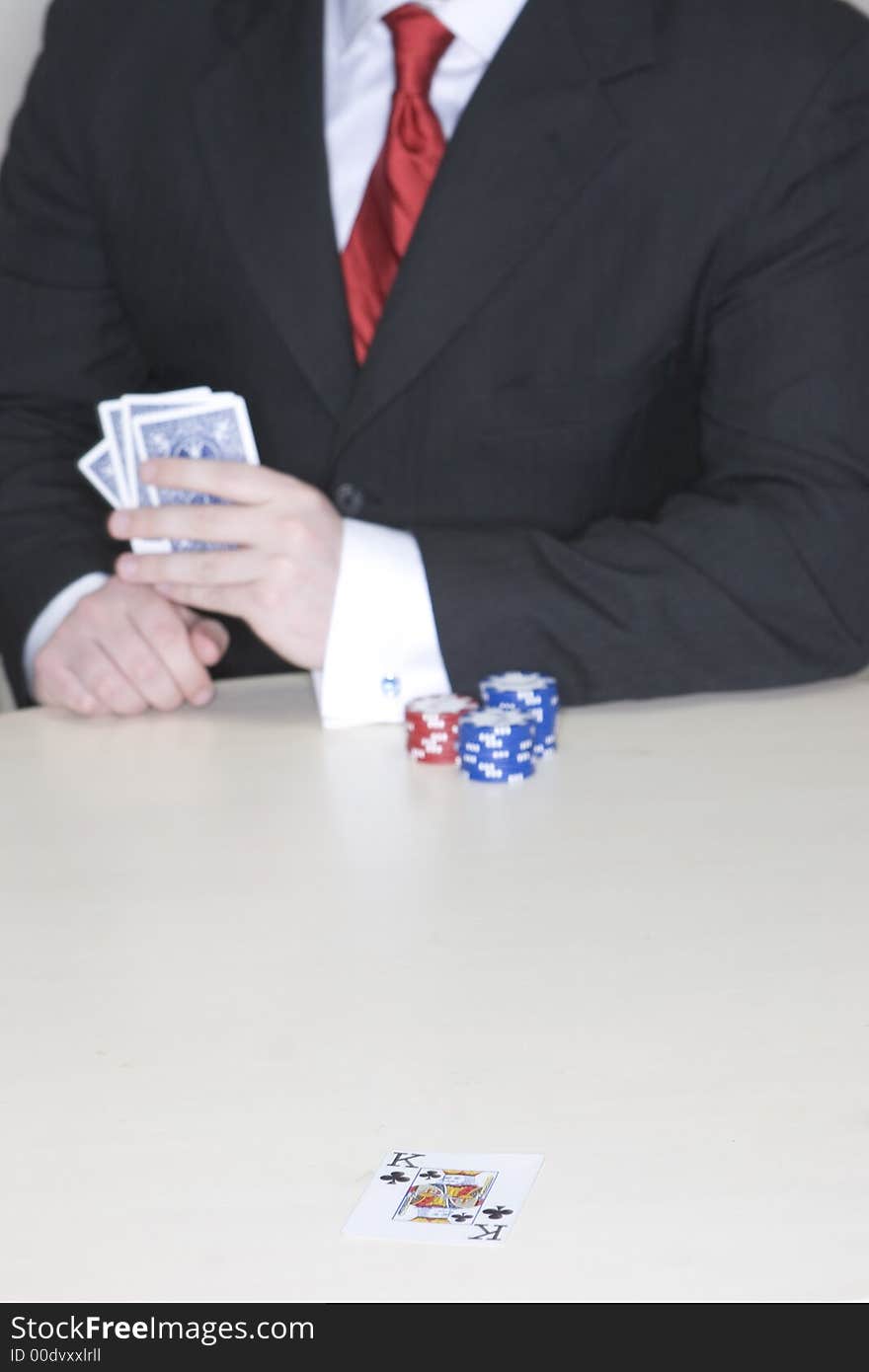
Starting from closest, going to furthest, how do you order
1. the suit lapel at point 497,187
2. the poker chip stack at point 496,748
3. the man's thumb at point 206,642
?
the poker chip stack at point 496,748
the man's thumb at point 206,642
the suit lapel at point 497,187

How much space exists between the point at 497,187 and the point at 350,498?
0.39 meters

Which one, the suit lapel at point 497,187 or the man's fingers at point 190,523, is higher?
the suit lapel at point 497,187

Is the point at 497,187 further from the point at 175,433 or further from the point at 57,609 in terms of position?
the point at 57,609

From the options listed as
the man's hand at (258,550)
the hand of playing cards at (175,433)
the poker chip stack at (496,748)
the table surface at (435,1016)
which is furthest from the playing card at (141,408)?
the poker chip stack at (496,748)

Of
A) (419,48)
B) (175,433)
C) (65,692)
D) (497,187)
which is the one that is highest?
(419,48)

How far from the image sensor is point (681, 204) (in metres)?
2.04

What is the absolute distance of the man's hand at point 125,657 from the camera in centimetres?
192

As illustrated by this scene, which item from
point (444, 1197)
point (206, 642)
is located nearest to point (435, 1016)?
point (444, 1197)

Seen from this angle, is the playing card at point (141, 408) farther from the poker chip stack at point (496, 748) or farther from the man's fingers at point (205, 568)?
the poker chip stack at point (496, 748)

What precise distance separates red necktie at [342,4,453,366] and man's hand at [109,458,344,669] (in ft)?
1.09

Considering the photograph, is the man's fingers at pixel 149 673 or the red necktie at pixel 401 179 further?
the red necktie at pixel 401 179

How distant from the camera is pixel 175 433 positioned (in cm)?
200

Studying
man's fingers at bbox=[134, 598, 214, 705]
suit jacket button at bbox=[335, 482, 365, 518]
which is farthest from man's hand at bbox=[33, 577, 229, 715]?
suit jacket button at bbox=[335, 482, 365, 518]

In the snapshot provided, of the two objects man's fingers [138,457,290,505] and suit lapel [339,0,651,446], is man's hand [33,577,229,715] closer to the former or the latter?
man's fingers [138,457,290,505]
